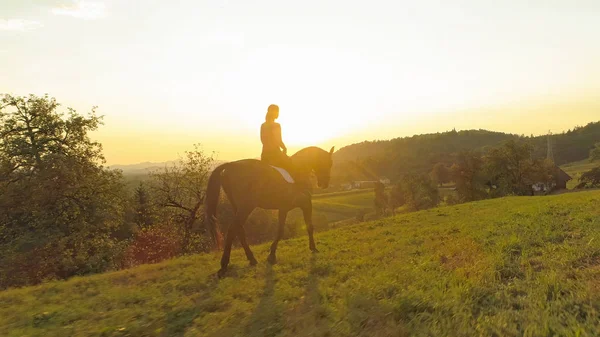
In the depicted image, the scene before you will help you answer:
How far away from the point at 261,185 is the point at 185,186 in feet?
64.6

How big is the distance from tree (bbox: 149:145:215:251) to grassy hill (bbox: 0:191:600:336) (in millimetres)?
17710

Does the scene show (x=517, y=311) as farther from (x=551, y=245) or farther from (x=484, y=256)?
(x=551, y=245)

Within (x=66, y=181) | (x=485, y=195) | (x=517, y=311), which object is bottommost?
(x=485, y=195)

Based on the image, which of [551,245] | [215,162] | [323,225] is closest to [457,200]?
[323,225]

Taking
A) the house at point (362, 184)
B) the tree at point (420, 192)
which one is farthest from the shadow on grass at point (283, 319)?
the house at point (362, 184)

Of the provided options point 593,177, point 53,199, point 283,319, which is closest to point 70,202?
point 53,199

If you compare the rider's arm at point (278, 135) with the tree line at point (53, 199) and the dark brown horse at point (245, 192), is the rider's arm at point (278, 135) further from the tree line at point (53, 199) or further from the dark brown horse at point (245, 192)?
the tree line at point (53, 199)

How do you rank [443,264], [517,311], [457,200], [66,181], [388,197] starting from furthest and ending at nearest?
1. [388,197]
2. [457,200]
3. [66,181]
4. [443,264]
5. [517,311]

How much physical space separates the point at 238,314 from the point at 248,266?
13.0 ft

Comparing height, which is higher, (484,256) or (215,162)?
(215,162)

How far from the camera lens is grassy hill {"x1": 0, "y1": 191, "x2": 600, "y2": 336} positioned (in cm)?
431

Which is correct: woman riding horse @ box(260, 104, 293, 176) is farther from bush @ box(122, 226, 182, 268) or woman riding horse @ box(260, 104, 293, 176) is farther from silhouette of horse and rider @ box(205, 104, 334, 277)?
bush @ box(122, 226, 182, 268)

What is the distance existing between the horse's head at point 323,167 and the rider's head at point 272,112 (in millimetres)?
1981

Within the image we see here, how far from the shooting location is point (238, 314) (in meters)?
5.43
